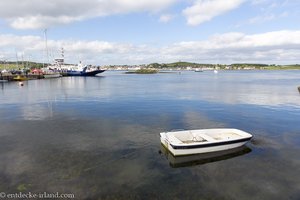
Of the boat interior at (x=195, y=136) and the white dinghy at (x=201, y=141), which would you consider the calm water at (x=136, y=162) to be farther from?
the boat interior at (x=195, y=136)

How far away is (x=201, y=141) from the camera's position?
66.1 feet

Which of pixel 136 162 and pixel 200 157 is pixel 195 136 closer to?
pixel 200 157

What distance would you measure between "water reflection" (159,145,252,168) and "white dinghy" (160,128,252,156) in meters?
0.31

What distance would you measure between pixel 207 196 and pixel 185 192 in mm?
1243

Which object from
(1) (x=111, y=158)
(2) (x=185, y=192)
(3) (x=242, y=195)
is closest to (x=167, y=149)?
(1) (x=111, y=158)

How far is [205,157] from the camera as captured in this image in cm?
1839

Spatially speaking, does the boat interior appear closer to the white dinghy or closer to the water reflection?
the white dinghy

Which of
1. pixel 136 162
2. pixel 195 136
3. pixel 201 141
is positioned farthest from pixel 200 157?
pixel 136 162

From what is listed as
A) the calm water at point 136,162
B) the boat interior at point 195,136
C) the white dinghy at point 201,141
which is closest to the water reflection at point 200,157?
the calm water at point 136,162

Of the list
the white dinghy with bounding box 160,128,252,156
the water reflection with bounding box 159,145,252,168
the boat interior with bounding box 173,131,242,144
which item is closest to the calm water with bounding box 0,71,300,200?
the water reflection with bounding box 159,145,252,168

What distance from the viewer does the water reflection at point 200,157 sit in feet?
57.1

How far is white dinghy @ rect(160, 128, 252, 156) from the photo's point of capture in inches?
710

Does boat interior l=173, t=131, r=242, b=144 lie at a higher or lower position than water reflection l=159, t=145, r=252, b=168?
higher

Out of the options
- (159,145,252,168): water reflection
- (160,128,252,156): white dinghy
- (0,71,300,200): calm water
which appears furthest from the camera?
(160,128,252,156): white dinghy
